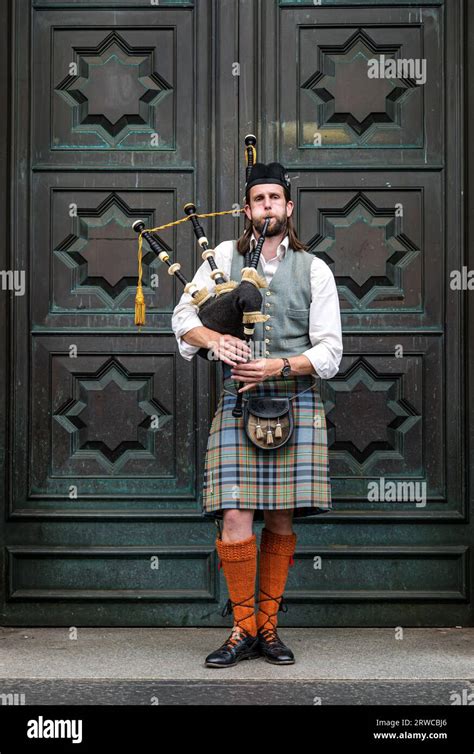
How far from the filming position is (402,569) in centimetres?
518

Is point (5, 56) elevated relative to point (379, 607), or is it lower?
elevated

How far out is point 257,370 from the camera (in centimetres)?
428

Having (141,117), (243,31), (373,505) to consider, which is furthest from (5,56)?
(373,505)

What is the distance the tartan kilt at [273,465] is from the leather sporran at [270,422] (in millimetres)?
75

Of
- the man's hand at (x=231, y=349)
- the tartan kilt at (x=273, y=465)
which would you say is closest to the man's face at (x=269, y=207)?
the man's hand at (x=231, y=349)

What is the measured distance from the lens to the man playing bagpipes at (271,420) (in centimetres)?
441

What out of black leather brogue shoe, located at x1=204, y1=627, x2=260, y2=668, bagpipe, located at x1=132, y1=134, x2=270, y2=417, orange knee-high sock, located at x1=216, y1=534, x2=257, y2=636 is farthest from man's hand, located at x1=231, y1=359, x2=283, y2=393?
black leather brogue shoe, located at x1=204, y1=627, x2=260, y2=668

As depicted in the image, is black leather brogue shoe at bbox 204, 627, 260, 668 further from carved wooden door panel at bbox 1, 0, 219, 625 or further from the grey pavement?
carved wooden door panel at bbox 1, 0, 219, 625

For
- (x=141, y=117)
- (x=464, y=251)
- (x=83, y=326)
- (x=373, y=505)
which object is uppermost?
(x=141, y=117)

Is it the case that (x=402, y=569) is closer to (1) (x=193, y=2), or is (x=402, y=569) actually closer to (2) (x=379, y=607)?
Answer: (2) (x=379, y=607)

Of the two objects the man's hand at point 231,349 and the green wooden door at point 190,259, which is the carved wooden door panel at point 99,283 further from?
the man's hand at point 231,349

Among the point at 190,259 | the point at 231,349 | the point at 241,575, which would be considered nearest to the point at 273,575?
the point at 241,575

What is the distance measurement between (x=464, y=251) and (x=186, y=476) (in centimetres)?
169

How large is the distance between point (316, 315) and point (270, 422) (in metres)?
0.47
